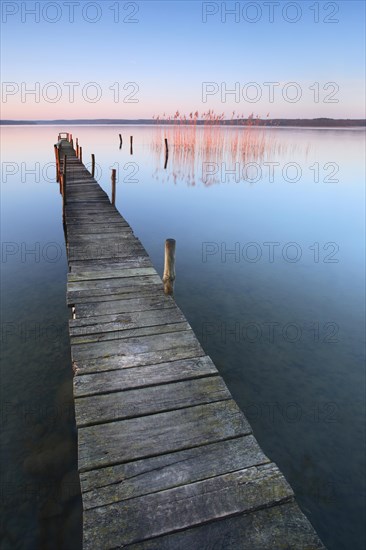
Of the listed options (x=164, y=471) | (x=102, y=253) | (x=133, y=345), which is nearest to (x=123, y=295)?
(x=133, y=345)

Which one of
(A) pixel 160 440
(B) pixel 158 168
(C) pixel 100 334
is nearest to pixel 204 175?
(B) pixel 158 168

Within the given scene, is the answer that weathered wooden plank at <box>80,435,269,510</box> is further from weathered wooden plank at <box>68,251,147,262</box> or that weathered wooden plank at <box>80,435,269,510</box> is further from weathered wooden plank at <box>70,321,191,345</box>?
weathered wooden plank at <box>68,251,147,262</box>

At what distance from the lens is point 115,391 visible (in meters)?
3.73

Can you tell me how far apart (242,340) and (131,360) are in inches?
135

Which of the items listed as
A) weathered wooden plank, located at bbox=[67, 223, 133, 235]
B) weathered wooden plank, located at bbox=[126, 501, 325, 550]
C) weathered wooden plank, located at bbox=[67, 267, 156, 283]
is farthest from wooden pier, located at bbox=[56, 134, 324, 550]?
weathered wooden plank, located at bbox=[67, 223, 133, 235]

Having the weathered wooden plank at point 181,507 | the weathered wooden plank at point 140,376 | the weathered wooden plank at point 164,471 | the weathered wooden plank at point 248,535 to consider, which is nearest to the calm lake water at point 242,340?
the weathered wooden plank at point 140,376

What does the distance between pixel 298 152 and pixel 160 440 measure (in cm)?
4196

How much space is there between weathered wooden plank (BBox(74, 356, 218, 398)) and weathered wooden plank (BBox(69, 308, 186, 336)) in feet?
3.19

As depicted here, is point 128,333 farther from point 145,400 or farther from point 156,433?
point 156,433

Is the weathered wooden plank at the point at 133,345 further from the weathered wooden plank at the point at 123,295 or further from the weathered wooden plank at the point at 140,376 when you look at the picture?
the weathered wooden plank at the point at 123,295

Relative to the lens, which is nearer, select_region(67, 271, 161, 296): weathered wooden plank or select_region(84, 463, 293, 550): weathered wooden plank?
select_region(84, 463, 293, 550): weathered wooden plank

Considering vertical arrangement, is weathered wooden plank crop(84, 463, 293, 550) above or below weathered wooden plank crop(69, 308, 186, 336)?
below

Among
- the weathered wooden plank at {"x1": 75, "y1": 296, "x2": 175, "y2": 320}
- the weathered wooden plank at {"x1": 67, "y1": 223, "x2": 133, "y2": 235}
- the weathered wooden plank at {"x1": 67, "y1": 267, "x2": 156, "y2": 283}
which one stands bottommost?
the weathered wooden plank at {"x1": 75, "y1": 296, "x2": 175, "y2": 320}

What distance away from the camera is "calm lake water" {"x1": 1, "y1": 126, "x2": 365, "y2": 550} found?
4.09 m
